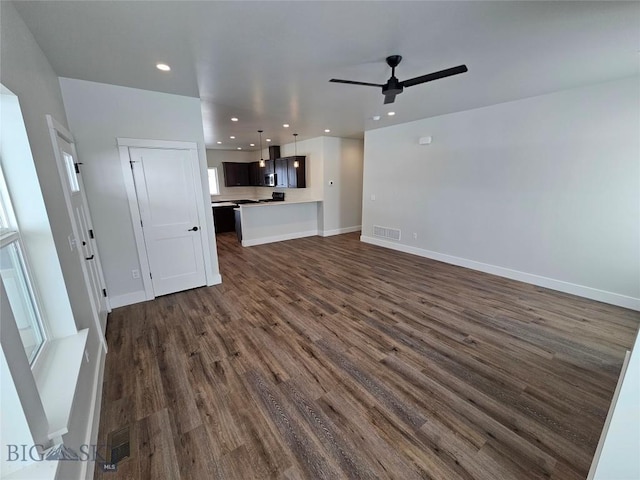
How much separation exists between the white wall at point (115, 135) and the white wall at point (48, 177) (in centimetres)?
71

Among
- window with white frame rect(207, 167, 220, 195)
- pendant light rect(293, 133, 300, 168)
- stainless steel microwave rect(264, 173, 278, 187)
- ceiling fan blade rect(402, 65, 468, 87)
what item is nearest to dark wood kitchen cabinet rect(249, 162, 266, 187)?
stainless steel microwave rect(264, 173, 278, 187)

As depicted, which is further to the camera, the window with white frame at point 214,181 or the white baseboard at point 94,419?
the window with white frame at point 214,181

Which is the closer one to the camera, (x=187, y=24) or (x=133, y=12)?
(x=133, y=12)

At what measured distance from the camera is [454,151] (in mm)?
4586

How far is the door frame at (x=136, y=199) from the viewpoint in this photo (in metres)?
3.16

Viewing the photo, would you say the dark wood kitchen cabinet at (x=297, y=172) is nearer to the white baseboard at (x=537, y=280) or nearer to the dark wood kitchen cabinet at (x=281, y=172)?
the dark wood kitchen cabinet at (x=281, y=172)

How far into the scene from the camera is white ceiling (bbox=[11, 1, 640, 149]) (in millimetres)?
1737

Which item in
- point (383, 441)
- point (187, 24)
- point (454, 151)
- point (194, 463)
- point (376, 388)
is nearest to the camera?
point (194, 463)

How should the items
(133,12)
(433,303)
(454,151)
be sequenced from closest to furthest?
1. (133,12)
2. (433,303)
3. (454,151)

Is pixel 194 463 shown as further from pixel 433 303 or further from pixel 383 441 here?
pixel 433 303

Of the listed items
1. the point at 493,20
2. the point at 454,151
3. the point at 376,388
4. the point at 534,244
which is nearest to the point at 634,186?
the point at 534,244

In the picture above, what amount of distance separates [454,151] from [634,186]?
2.24m

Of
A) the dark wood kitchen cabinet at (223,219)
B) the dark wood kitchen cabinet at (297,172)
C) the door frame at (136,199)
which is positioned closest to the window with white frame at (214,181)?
the dark wood kitchen cabinet at (223,219)

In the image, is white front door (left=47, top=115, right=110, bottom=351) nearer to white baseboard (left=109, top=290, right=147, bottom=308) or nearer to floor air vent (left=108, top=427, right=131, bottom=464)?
white baseboard (left=109, top=290, right=147, bottom=308)
